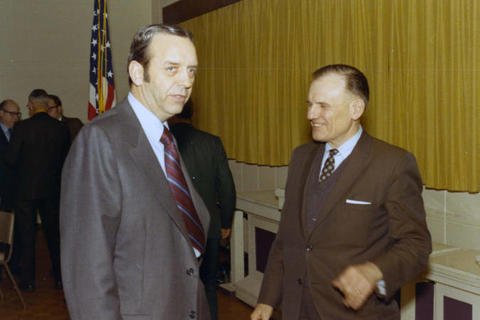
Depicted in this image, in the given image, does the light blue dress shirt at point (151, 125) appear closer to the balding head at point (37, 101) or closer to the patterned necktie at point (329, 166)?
the patterned necktie at point (329, 166)

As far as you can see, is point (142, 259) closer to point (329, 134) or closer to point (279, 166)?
point (329, 134)

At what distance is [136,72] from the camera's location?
1680 millimetres

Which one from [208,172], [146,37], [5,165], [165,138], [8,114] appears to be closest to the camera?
[146,37]

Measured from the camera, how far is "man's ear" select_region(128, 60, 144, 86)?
167 centimetres

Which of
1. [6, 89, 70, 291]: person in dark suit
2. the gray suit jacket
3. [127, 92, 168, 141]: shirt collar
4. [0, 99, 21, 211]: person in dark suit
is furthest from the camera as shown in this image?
[0, 99, 21, 211]: person in dark suit

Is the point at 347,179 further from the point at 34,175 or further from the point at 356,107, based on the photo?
the point at 34,175

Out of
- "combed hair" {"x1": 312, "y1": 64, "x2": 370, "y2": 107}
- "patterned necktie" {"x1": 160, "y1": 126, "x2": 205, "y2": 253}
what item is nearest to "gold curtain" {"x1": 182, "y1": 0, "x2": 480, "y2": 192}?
"combed hair" {"x1": 312, "y1": 64, "x2": 370, "y2": 107}

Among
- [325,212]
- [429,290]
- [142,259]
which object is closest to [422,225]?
[325,212]

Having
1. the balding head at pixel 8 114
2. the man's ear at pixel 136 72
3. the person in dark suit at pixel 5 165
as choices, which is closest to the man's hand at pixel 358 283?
the man's ear at pixel 136 72

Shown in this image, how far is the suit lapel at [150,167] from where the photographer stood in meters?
1.58

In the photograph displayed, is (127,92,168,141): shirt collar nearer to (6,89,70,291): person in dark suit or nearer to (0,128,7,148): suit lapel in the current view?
(6,89,70,291): person in dark suit

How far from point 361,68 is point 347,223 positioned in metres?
2.80

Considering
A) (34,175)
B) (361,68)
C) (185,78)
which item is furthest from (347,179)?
(34,175)

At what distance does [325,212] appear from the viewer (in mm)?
2025
